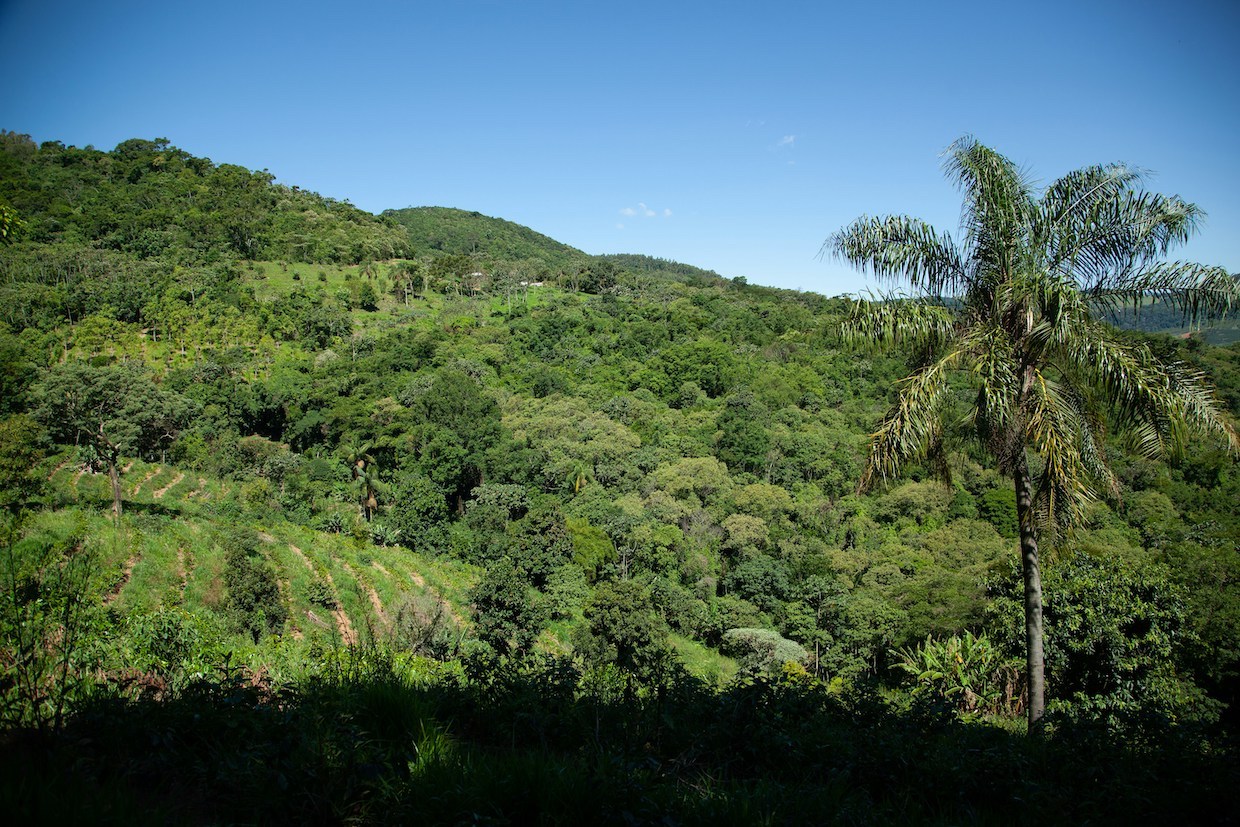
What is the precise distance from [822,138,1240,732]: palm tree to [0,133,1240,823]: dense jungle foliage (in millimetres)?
645

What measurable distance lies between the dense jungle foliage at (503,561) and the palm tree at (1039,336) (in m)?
0.65

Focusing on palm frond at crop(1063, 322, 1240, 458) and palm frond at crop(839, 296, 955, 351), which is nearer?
palm frond at crop(1063, 322, 1240, 458)

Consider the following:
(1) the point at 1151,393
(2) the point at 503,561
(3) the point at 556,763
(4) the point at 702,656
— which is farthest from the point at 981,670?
(4) the point at 702,656

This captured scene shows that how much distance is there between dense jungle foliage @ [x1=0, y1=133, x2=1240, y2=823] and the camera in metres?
2.71

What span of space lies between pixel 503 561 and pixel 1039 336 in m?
15.3

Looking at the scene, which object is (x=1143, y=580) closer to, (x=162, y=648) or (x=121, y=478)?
(x=162, y=648)

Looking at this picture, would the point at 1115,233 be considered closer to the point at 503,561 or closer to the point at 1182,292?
the point at 1182,292

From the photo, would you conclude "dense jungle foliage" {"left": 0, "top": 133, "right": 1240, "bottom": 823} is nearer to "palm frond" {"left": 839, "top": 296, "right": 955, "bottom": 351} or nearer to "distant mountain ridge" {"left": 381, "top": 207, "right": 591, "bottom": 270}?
"palm frond" {"left": 839, "top": 296, "right": 955, "bottom": 351}

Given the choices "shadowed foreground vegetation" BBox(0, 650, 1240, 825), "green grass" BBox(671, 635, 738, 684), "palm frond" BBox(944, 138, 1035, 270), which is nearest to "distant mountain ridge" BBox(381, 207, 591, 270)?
"green grass" BBox(671, 635, 738, 684)

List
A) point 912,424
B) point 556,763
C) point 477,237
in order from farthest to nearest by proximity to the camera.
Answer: point 477,237 < point 912,424 < point 556,763

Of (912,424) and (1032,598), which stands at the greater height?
(912,424)

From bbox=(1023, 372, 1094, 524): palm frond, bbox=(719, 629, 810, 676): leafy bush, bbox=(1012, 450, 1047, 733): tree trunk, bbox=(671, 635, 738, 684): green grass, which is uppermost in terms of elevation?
bbox=(1023, 372, 1094, 524): palm frond

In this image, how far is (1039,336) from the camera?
5738 millimetres

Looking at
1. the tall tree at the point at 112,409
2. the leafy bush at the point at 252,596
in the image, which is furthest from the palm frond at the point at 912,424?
the tall tree at the point at 112,409
